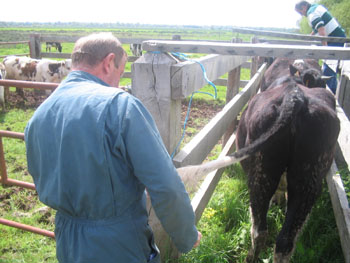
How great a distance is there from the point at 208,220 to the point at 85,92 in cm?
224

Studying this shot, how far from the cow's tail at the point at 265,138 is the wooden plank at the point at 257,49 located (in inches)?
19.1

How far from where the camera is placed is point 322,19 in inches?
239

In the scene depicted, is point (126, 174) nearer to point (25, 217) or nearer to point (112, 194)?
point (112, 194)

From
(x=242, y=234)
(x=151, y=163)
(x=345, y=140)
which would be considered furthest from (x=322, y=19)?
(x=151, y=163)

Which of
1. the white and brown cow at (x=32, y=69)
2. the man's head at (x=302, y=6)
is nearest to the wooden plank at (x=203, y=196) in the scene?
the man's head at (x=302, y=6)

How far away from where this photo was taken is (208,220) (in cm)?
308

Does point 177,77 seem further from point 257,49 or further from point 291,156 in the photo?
point 291,156

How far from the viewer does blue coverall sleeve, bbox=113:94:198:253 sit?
3.97 ft

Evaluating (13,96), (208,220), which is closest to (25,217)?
(208,220)

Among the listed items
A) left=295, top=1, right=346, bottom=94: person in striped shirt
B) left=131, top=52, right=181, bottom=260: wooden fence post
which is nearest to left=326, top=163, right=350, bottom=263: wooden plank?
→ left=131, top=52, right=181, bottom=260: wooden fence post

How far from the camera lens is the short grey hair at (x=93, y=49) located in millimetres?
1376

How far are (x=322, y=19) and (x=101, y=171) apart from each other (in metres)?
6.38

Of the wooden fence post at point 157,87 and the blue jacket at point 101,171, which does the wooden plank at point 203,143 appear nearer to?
the wooden fence post at point 157,87

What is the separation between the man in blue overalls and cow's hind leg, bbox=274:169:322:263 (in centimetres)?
99
